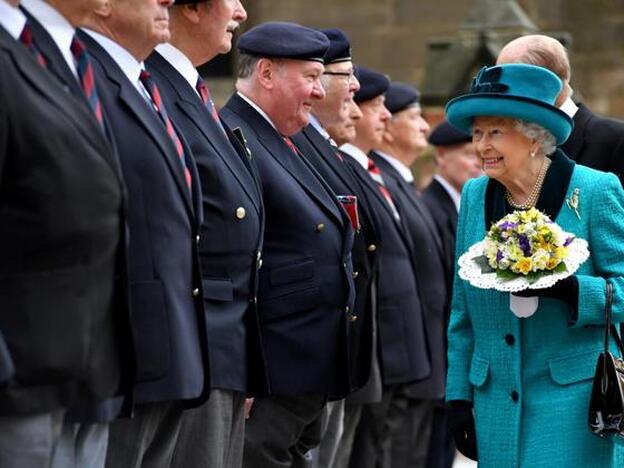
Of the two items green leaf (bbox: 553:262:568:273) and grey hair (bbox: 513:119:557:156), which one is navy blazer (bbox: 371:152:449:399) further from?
green leaf (bbox: 553:262:568:273)

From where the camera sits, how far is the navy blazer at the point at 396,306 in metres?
8.61

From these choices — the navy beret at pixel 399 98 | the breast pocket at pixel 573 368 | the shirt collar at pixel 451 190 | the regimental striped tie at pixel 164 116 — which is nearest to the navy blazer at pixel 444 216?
the shirt collar at pixel 451 190

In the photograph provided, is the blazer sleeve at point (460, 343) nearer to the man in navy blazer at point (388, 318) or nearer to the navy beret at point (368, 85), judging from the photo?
the man in navy blazer at point (388, 318)

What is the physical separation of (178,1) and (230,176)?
0.75 metres

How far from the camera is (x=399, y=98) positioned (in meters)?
10.9

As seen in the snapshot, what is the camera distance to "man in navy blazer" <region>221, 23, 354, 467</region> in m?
6.73

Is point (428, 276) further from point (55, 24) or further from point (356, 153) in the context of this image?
point (55, 24)

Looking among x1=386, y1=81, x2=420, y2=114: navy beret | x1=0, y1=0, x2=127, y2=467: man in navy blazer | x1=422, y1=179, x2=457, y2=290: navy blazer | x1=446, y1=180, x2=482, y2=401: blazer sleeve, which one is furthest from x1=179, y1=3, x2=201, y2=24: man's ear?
x1=386, y1=81, x2=420, y2=114: navy beret

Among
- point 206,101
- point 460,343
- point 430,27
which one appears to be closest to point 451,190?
point 460,343

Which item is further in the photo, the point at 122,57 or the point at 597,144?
the point at 597,144

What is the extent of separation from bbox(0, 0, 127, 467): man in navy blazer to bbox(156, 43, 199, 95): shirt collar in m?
1.61

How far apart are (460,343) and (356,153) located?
8.74ft

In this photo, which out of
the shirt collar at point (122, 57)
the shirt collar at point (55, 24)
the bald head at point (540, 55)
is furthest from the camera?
the bald head at point (540, 55)

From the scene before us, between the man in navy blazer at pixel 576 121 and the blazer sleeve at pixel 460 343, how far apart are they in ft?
2.35
